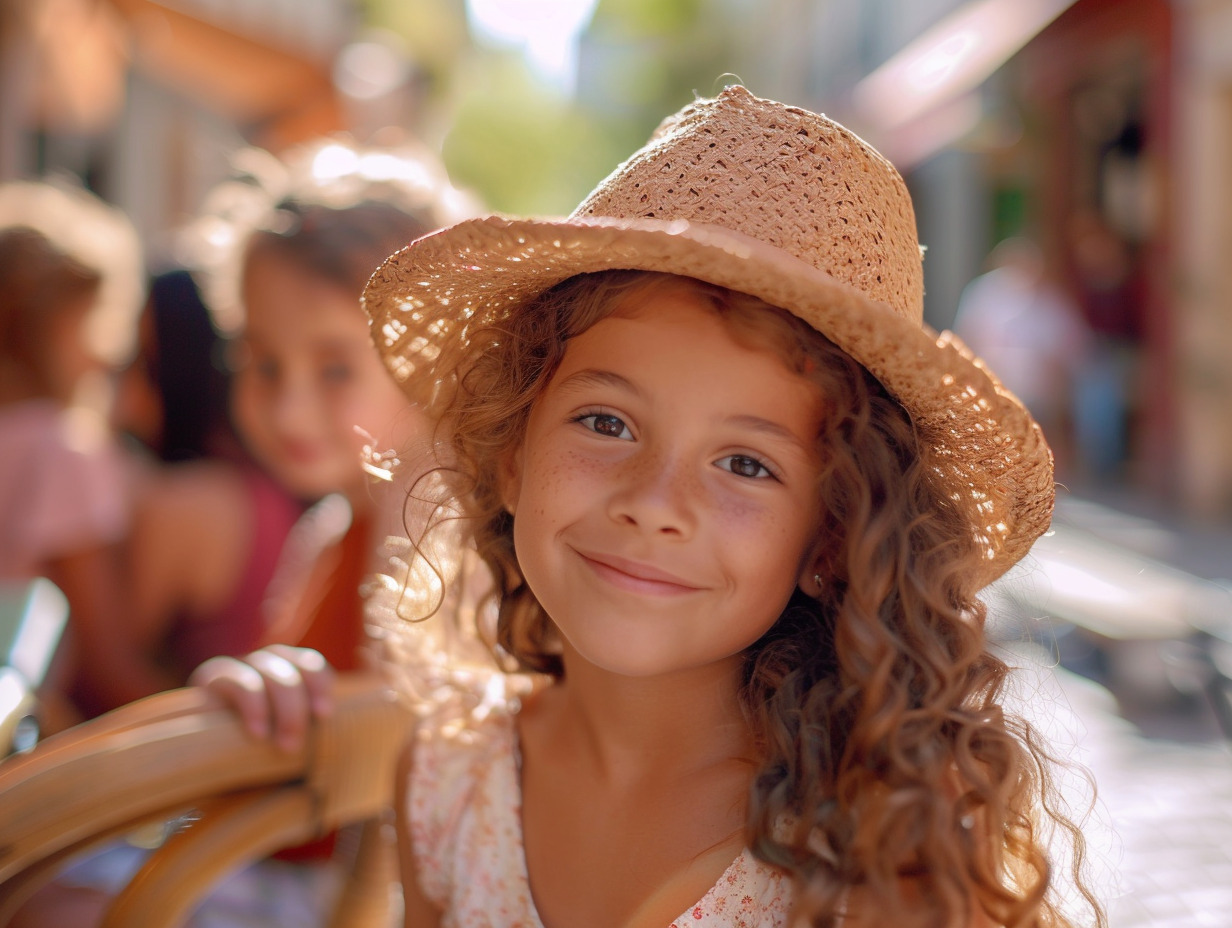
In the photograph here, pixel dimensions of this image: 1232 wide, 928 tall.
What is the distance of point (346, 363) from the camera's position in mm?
2490

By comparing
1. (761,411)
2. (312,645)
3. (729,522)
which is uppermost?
(761,411)

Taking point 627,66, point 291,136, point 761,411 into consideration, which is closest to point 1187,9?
point 291,136

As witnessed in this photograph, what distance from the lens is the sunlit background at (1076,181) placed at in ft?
13.1

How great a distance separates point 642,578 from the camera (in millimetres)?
1452

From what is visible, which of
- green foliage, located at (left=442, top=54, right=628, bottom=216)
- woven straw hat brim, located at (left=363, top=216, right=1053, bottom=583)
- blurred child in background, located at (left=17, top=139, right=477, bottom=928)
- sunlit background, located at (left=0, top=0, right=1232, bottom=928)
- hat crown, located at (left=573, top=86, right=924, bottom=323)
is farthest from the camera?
green foliage, located at (left=442, top=54, right=628, bottom=216)

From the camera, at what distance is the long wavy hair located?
4.24ft

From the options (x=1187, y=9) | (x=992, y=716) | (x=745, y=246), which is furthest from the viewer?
(x=1187, y=9)

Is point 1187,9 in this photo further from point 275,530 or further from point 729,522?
point 729,522

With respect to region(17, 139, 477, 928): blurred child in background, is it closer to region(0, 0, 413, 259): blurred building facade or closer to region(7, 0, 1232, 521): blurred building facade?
region(7, 0, 1232, 521): blurred building facade

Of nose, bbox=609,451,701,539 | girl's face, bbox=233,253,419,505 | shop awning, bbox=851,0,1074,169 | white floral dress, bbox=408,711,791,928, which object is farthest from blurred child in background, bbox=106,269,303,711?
shop awning, bbox=851,0,1074,169

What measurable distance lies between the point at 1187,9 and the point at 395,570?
9.29 meters

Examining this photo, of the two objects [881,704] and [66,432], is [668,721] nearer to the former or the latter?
[881,704]

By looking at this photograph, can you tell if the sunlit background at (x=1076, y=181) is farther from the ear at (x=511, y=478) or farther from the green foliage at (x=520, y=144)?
the green foliage at (x=520, y=144)

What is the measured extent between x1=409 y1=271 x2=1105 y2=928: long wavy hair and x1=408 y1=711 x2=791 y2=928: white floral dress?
1.45 feet
